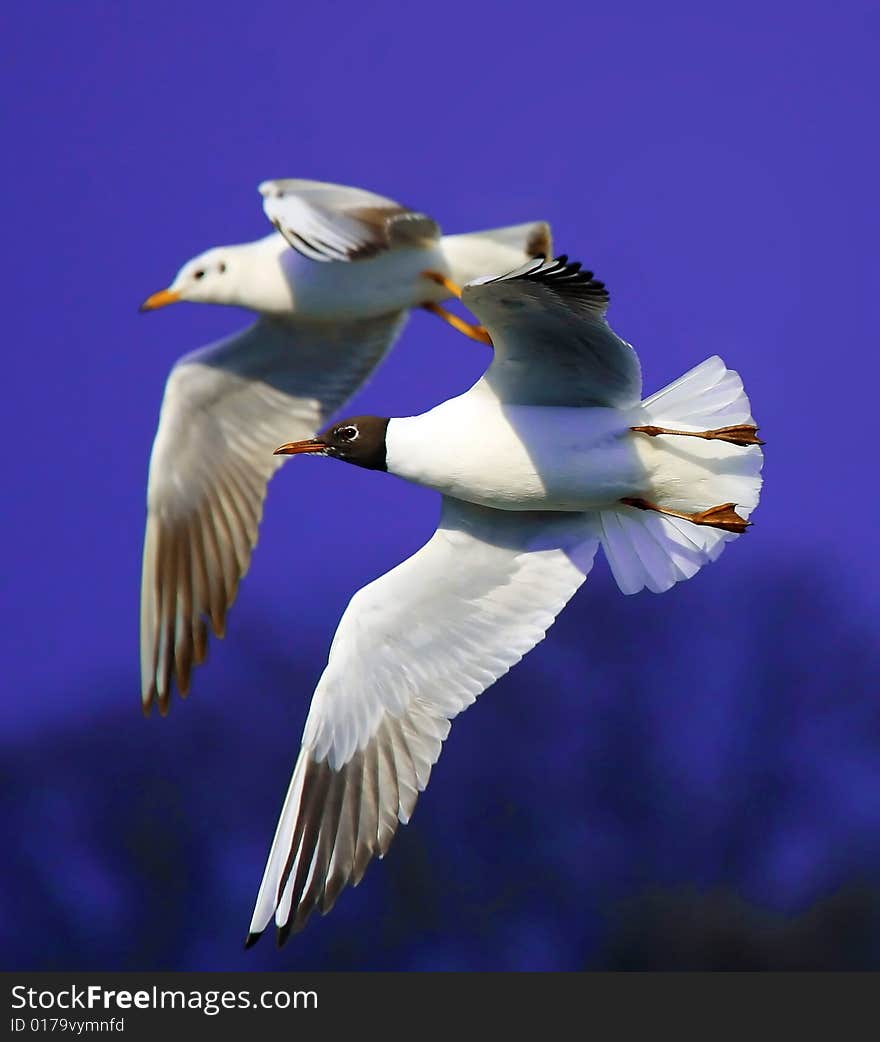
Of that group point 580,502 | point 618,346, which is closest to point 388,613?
point 580,502

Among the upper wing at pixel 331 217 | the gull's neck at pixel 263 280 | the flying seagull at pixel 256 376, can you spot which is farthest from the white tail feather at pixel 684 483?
the gull's neck at pixel 263 280

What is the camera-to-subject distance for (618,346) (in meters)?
4.48

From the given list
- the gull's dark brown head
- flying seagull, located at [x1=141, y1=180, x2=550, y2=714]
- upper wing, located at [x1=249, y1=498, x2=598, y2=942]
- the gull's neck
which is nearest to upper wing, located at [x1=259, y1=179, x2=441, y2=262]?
flying seagull, located at [x1=141, y1=180, x2=550, y2=714]

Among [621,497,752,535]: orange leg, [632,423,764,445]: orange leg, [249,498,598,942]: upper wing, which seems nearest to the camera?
[632,423,764,445]: orange leg

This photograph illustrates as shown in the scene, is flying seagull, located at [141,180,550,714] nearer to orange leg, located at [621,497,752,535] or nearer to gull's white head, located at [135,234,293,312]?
gull's white head, located at [135,234,293,312]

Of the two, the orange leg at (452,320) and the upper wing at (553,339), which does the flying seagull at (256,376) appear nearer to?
the orange leg at (452,320)

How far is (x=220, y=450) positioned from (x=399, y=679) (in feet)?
6.59

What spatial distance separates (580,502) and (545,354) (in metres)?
0.40

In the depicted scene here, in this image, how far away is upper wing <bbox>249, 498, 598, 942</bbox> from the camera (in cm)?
485

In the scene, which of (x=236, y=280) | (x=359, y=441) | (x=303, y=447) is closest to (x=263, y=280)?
(x=236, y=280)

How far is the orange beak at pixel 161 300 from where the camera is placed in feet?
23.0

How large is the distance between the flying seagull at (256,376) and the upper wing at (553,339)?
5.54 feet

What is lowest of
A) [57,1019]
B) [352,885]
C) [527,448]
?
[57,1019]

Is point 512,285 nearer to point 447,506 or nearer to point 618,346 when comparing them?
point 618,346
